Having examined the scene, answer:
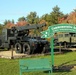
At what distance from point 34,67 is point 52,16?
4654 centimetres

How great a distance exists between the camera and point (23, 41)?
21.3 metres

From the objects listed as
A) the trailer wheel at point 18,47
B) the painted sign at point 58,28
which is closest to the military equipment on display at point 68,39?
the trailer wheel at point 18,47

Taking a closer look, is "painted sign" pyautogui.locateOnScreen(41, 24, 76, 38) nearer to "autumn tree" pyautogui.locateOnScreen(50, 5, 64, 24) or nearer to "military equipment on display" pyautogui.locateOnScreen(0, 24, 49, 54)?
"military equipment on display" pyautogui.locateOnScreen(0, 24, 49, 54)

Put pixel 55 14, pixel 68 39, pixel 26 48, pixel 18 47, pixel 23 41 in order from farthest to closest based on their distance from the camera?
pixel 55 14 < pixel 68 39 < pixel 18 47 < pixel 23 41 < pixel 26 48

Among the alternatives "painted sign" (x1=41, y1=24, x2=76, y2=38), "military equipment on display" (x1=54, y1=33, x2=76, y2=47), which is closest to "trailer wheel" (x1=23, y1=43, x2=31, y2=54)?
"painted sign" (x1=41, y1=24, x2=76, y2=38)

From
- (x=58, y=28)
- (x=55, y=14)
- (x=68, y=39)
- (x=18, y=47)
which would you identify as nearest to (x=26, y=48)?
(x=18, y=47)

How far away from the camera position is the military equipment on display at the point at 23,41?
2045cm

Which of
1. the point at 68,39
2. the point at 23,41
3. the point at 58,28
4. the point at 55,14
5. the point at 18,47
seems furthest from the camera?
the point at 55,14

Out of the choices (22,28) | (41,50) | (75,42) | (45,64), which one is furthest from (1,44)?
(45,64)

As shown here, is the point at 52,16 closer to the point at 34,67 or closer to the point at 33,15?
the point at 33,15

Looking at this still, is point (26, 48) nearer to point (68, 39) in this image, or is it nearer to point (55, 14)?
point (68, 39)

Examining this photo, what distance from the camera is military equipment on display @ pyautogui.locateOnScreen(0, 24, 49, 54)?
20453 mm

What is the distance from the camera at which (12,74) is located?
11492mm

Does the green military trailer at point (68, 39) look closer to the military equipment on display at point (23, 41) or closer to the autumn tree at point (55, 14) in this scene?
the military equipment on display at point (23, 41)
